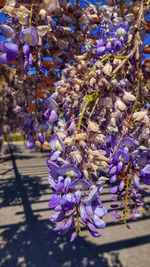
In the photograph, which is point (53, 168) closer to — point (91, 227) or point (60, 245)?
point (91, 227)

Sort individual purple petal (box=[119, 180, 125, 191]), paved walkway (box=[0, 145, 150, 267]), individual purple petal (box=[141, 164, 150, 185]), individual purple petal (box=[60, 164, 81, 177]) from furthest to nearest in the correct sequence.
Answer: paved walkway (box=[0, 145, 150, 267]), individual purple petal (box=[119, 180, 125, 191]), individual purple petal (box=[141, 164, 150, 185]), individual purple petal (box=[60, 164, 81, 177])

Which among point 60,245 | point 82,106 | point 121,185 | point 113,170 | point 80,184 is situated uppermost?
point 82,106

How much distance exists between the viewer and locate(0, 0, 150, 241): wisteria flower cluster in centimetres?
74

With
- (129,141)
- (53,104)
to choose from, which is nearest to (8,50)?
(53,104)

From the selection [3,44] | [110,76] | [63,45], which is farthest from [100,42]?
[3,44]

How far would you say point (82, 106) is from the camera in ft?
2.68

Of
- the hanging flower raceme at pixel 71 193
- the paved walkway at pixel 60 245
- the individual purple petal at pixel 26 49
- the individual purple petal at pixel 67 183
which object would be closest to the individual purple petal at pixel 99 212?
the hanging flower raceme at pixel 71 193

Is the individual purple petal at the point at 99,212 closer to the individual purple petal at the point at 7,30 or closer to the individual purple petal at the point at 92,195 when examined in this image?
the individual purple petal at the point at 92,195

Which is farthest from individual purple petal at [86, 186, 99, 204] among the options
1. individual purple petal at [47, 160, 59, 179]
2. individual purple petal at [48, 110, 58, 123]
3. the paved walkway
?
the paved walkway

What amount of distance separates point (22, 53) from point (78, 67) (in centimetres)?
19

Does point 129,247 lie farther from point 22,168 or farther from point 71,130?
point 22,168

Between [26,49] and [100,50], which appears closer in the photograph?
[26,49]

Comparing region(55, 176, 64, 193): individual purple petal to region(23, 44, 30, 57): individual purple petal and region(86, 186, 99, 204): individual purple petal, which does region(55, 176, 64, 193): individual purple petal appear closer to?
region(86, 186, 99, 204): individual purple petal

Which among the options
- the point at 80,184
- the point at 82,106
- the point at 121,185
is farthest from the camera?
the point at 121,185
